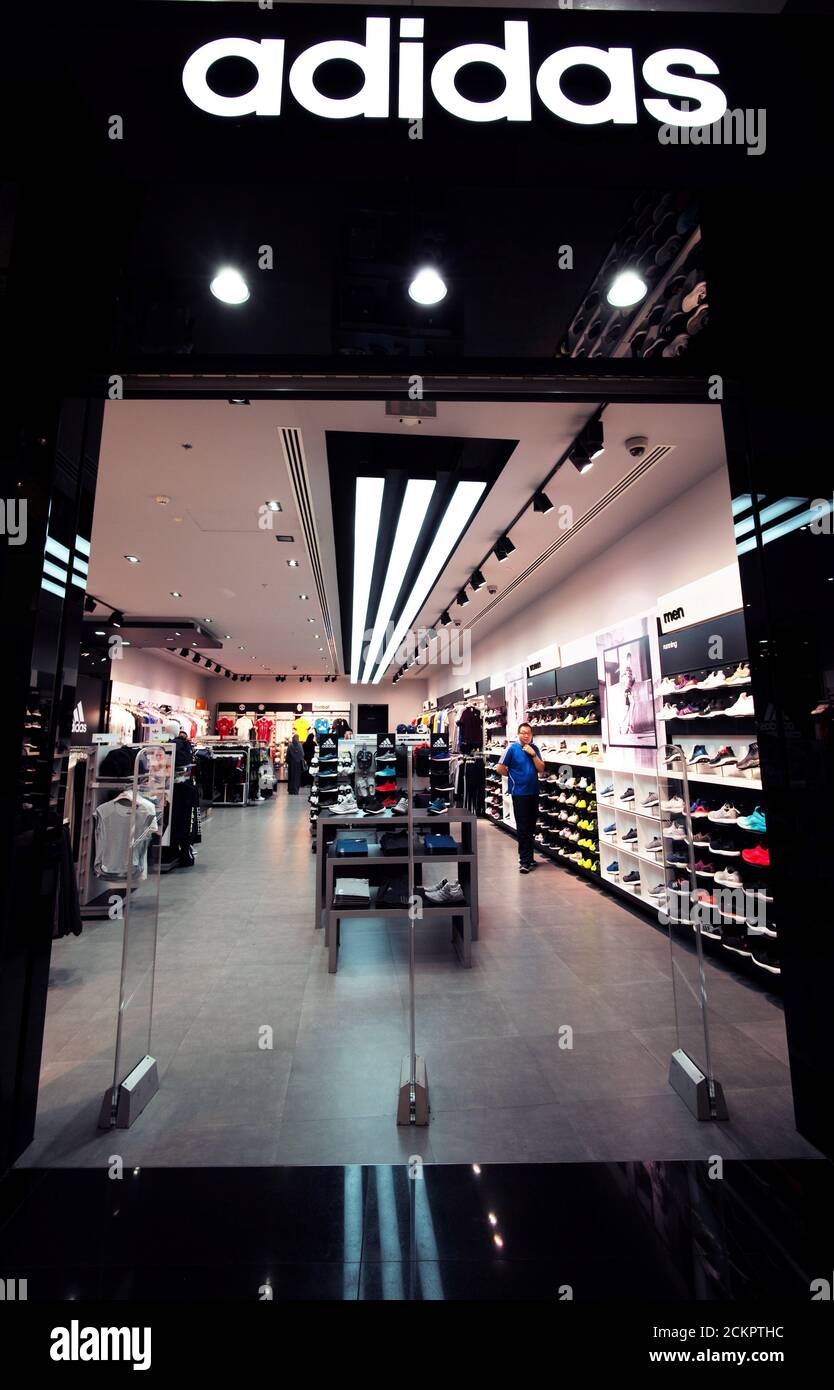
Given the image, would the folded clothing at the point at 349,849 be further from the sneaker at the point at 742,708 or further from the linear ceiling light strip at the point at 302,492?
the linear ceiling light strip at the point at 302,492

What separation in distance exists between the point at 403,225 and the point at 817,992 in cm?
377

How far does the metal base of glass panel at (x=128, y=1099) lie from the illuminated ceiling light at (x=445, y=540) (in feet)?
14.6

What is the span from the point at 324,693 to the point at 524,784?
16.1 metres

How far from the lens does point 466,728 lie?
10789 millimetres

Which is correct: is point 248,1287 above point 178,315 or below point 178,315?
below

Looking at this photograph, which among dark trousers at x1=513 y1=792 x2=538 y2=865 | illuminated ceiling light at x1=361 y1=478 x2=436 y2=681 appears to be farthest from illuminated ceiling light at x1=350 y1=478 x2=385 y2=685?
dark trousers at x1=513 y1=792 x2=538 y2=865

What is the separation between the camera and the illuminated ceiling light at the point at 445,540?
485 cm

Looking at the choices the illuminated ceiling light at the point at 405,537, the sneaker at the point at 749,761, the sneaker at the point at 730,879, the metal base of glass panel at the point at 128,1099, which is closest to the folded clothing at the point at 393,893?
the metal base of glass panel at the point at 128,1099

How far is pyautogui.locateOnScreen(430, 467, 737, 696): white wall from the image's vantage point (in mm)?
4520

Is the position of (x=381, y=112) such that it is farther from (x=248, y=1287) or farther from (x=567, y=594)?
(x=567, y=594)

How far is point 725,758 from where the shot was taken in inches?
160

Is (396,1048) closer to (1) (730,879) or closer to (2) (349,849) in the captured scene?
(2) (349,849)

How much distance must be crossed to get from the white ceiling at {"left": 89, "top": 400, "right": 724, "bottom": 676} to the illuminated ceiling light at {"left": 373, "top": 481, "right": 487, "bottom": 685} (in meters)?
A: 0.20
